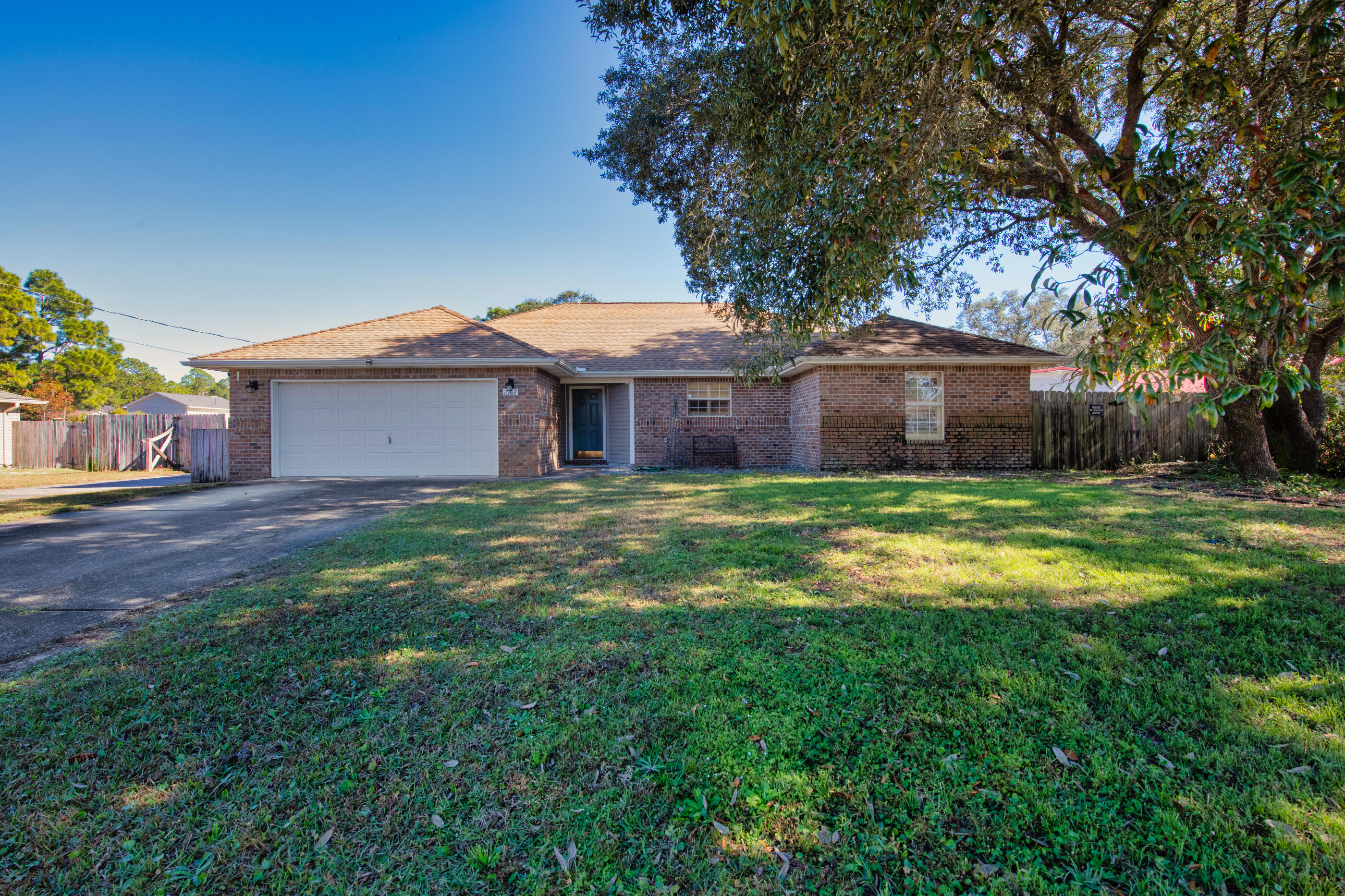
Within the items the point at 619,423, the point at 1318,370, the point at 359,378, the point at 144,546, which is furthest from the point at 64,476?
the point at 1318,370

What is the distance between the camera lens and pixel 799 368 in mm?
13859

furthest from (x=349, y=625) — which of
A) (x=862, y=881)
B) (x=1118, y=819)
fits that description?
(x=1118, y=819)

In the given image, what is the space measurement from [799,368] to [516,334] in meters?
9.00

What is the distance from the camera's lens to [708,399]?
1510cm

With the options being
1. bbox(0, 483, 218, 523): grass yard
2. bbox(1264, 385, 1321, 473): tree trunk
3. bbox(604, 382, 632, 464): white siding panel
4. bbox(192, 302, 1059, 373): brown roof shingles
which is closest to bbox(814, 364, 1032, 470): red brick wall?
bbox(192, 302, 1059, 373): brown roof shingles

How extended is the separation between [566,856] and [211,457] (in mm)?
14803

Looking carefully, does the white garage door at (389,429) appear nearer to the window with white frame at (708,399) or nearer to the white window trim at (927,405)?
the window with white frame at (708,399)

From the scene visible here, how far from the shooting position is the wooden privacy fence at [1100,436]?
43.1 feet

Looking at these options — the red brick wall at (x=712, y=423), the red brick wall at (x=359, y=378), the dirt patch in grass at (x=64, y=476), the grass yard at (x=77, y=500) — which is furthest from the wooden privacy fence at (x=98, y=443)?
the red brick wall at (x=712, y=423)

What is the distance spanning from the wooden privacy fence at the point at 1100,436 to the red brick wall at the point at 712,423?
614cm

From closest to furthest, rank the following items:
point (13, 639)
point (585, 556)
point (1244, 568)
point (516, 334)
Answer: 1. point (13, 639)
2. point (1244, 568)
3. point (585, 556)
4. point (516, 334)

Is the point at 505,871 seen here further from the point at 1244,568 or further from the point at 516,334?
the point at 516,334

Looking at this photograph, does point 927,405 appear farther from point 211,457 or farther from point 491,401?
point 211,457

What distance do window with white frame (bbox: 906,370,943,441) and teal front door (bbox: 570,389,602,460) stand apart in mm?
8498
